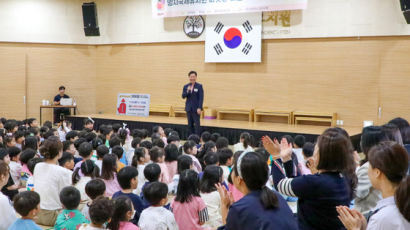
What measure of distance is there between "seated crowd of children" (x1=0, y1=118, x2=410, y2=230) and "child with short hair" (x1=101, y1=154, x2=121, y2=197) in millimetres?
10

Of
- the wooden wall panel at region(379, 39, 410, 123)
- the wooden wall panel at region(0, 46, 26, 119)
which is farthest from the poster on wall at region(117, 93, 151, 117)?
the wooden wall panel at region(379, 39, 410, 123)

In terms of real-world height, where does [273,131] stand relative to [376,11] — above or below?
below

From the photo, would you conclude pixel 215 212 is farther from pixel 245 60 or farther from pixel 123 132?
pixel 245 60

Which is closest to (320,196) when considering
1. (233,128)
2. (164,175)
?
(164,175)

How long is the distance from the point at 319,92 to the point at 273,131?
7.83 feet

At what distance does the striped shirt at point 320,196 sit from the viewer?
2160mm

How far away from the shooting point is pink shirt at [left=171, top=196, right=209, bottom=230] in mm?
3406

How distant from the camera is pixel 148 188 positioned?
3.15m

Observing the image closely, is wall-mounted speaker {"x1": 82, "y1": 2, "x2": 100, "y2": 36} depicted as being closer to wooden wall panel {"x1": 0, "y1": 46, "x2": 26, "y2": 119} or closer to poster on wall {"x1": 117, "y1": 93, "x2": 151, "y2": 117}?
wooden wall panel {"x1": 0, "y1": 46, "x2": 26, "y2": 119}

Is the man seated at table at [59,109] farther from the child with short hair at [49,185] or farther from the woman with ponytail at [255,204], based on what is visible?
the woman with ponytail at [255,204]

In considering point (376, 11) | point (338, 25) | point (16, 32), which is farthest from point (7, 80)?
point (376, 11)

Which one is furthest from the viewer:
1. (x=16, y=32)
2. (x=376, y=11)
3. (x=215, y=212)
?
(x=16, y=32)

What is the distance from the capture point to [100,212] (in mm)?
2768

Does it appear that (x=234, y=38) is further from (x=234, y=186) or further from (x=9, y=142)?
(x=234, y=186)
